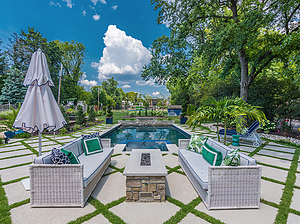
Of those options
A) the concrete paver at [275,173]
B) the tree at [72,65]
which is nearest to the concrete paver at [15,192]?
the concrete paver at [275,173]

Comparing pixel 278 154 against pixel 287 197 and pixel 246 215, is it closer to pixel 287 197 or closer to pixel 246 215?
pixel 287 197

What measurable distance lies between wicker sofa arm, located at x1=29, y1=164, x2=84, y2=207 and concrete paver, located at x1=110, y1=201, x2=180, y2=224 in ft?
2.23

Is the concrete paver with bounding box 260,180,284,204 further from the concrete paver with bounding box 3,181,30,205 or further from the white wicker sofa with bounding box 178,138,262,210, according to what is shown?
the concrete paver with bounding box 3,181,30,205

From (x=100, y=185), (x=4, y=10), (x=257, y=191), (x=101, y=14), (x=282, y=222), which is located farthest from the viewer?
(x=101, y=14)

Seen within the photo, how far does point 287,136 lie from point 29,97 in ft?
36.5

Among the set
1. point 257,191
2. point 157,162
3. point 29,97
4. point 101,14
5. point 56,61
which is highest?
point 101,14

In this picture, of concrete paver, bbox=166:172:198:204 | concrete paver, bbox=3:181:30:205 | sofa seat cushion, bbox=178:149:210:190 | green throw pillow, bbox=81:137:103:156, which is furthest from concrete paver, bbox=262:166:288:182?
concrete paver, bbox=3:181:30:205

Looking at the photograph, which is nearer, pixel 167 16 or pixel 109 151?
pixel 109 151

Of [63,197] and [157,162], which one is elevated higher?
[157,162]

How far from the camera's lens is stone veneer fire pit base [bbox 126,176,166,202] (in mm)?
2154

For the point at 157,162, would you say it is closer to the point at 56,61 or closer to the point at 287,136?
the point at 287,136

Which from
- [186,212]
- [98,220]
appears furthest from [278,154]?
[98,220]

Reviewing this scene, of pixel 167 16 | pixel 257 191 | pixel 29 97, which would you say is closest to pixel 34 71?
pixel 29 97

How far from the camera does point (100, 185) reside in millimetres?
2693
